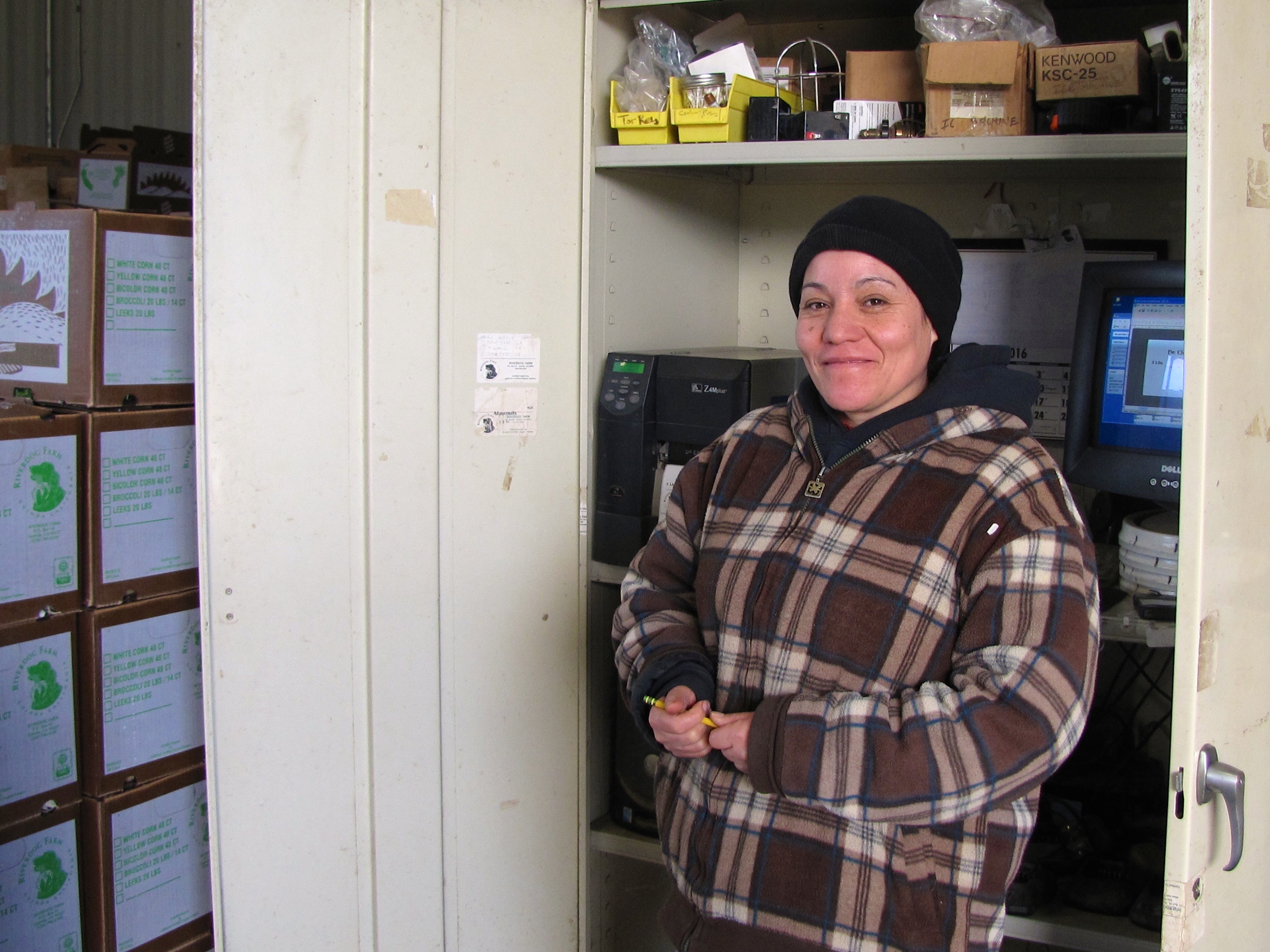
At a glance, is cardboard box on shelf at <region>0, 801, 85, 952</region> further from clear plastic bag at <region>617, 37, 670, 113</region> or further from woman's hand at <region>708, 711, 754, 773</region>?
clear plastic bag at <region>617, 37, 670, 113</region>

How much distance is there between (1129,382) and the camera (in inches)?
61.1

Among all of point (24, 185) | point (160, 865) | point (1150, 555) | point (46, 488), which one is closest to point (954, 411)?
point (1150, 555)

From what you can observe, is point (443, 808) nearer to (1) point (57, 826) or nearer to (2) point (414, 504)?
(2) point (414, 504)

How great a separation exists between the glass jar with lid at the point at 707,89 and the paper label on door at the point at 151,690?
1369 mm

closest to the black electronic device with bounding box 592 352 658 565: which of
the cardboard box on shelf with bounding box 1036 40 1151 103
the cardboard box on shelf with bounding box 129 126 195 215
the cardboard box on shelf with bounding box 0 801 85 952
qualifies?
the cardboard box on shelf with bounding box 1036 40 1151 103

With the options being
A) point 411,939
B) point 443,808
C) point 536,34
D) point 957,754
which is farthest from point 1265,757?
point 536,34

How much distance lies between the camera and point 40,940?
6.42 feet

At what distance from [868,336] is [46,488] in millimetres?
1487

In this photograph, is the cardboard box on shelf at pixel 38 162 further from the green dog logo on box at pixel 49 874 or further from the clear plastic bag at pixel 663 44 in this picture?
the clear plastic bag at pixel 663 44

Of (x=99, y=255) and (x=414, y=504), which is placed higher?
(x=99, y=255)

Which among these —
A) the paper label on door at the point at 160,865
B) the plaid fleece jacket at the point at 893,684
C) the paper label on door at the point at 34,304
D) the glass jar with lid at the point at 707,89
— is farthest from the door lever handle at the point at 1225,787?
the paper label on door at the point at 34,304

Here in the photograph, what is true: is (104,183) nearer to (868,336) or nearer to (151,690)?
(151,690)

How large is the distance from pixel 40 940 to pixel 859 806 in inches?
65.8

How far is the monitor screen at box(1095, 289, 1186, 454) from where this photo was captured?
59.7 inches
